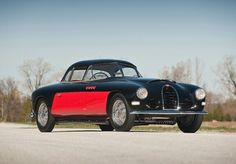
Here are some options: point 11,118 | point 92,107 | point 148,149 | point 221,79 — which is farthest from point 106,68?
point 11,118

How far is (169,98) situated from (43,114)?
3.72 meters

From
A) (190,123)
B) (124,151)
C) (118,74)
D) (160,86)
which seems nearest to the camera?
(124,151)

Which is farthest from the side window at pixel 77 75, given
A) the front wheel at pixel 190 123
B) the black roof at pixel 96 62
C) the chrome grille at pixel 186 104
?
the chrome grille at pixel 186 104

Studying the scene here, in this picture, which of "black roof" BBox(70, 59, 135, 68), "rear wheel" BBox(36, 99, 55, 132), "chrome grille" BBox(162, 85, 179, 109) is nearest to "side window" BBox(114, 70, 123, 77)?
"black roof" BBox(70, 59, 135, 68)

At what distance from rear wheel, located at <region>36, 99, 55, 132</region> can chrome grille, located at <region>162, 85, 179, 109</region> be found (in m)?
3.18

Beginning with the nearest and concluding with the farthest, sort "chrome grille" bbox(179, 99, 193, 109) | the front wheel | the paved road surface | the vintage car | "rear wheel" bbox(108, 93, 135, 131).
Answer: the paved road surface, "rear wheel" bbox(108, 93, 135, 131), the vintage car, "chrome grille" bbox(179, 99, 193, 109), the front wheel

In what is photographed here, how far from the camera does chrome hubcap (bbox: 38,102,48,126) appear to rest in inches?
567

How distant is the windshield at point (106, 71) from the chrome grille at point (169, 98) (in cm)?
166

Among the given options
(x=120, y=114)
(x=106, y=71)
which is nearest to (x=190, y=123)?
(x=120, y=114)

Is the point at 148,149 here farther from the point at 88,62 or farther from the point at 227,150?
the point at 88,62

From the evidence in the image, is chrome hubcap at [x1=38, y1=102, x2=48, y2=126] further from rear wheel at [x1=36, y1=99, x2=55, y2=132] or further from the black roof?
the black roof

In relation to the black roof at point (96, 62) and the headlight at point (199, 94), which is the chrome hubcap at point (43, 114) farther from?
the headlight at point (199, 94)

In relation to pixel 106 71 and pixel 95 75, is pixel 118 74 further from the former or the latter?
pixel 95 75

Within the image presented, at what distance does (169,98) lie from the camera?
496 inches
